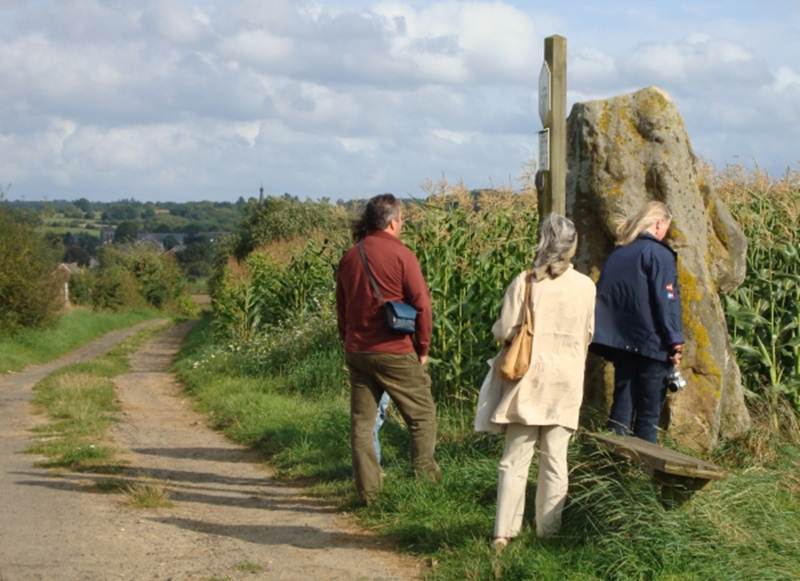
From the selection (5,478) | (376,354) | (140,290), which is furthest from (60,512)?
(140,290)

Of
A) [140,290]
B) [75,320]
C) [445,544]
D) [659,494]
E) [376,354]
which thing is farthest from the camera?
[140,290]

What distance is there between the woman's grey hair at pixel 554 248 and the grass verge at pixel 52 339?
2183 centimetres

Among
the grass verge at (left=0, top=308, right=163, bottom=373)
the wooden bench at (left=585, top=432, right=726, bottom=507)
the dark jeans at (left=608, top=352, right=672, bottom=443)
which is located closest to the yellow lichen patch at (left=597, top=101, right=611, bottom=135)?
the dark jeans at (left=608, top=352, right=672, bottom=443)

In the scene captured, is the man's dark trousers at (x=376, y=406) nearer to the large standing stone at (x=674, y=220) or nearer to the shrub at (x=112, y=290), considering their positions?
the large standing stone at (x=674, y=220)

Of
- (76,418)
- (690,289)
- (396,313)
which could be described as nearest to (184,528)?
(396,313)

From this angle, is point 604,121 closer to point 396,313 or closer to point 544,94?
point 544,94

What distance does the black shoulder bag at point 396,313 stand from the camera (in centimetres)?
870

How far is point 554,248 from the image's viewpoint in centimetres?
714

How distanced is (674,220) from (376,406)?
2707 mm

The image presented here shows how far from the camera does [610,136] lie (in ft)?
31.1

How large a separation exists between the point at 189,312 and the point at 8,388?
56.7 m

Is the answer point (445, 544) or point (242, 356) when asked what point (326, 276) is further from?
point (445, 544)

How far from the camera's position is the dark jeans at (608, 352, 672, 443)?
8.32 meters

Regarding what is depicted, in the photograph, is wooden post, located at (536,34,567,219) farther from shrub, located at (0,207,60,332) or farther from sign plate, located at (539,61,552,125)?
shrub, located at (0,207,60,332)
